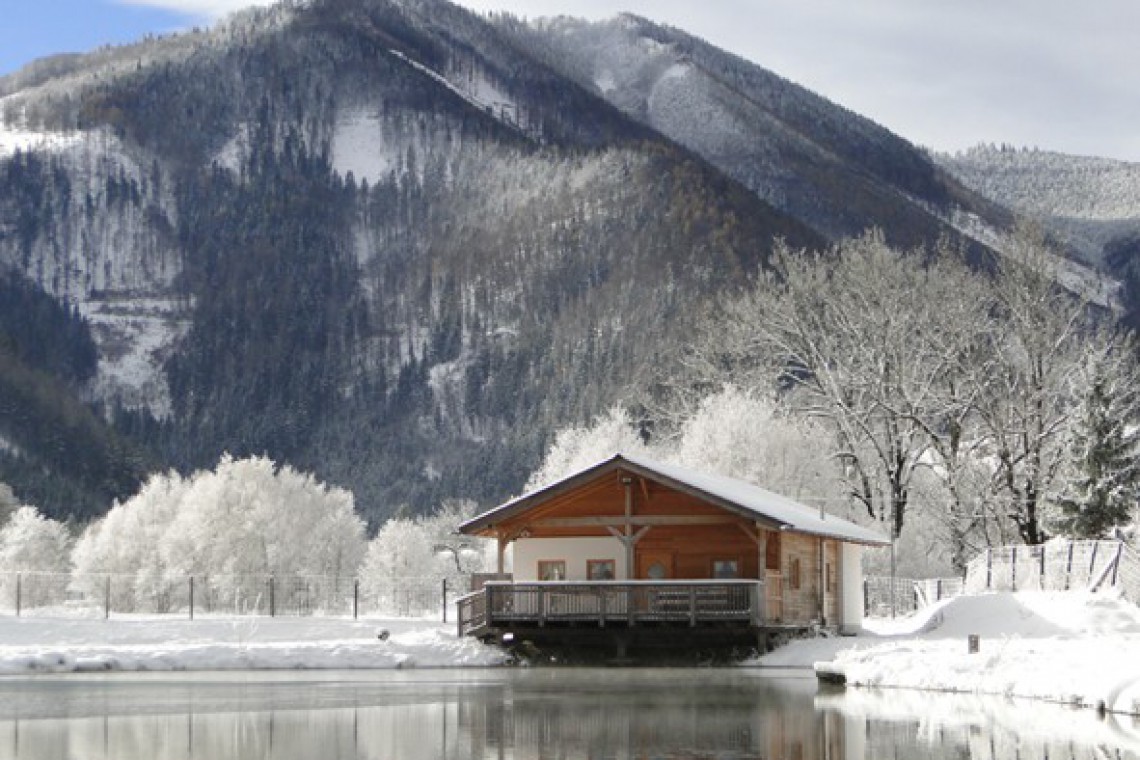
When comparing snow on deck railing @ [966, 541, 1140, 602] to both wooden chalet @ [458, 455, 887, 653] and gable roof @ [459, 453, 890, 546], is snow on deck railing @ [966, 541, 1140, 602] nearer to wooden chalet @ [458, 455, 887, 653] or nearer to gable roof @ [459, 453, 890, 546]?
wooden chalet @ [458, 455, 887, 653]

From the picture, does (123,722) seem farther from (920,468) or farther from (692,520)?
(920,468)

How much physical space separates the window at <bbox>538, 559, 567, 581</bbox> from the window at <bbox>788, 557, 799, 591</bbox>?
5853 mm

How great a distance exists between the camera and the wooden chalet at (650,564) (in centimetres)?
4200

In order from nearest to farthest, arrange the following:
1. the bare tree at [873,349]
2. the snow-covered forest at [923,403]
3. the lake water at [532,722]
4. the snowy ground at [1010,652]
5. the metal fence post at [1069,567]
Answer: the lake water at [532,722] < the snowy ground at [1010,652] < the metal fence post at [1069,567] < the snow-covered forest at [923,403] < the bare tree at [873,349]

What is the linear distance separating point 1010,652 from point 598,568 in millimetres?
16807

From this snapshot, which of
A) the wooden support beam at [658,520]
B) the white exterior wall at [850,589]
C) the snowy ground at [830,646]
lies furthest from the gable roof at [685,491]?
the snowy ground at [830,646]

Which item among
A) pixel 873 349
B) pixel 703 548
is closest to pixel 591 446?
pixel 873 349

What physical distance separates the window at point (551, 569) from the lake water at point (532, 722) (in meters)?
9.82

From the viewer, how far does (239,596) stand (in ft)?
220

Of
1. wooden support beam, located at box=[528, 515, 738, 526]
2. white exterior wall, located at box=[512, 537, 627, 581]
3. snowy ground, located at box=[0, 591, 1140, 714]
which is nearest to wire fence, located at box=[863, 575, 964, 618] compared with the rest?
snowy ground, located at box=[0, 591, 1140, 714]

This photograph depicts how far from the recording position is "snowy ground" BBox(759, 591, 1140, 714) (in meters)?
27.3

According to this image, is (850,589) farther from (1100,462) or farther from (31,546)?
(31,546)

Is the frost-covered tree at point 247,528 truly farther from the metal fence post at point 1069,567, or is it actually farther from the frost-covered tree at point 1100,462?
the metal fence post at point 1069,567

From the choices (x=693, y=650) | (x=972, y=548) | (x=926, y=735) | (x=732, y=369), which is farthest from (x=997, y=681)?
(x=732, y=369)
